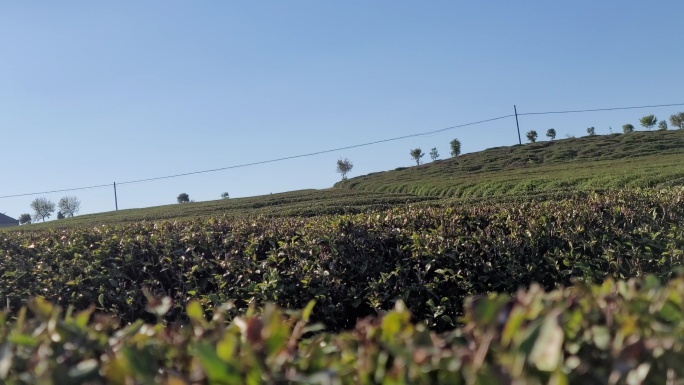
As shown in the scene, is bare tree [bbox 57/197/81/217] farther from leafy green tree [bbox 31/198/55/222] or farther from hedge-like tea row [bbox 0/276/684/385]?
hedge-like tea row [bbox 0/276/684/385]

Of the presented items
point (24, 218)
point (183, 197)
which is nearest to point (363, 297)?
point (183, 197)

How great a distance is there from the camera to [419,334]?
5.41 feet

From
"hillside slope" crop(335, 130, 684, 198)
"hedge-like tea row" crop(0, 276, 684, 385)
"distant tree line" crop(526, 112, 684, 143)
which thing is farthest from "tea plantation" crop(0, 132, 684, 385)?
"distant tree line" crop(526, 112, 684, 143)

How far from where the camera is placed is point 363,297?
4.43 metres

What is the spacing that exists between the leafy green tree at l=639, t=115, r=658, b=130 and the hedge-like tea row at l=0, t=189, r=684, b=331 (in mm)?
61085

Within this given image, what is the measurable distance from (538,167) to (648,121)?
106 feet

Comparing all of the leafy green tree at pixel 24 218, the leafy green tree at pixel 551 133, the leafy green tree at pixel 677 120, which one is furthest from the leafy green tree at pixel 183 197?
the leafy green tree at pixel 677 120

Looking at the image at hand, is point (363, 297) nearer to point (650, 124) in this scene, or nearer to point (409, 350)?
point (409, 350)

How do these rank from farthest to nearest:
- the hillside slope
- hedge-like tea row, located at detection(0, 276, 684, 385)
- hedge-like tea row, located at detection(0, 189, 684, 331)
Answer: the hillside slope → hedge-like tea row, located at detection(0, 189, 684, 331) → hedge-like tea row, located at detection(0, 276, 684, 385)

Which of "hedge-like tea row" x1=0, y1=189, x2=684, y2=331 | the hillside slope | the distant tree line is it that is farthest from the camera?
the distant tree line

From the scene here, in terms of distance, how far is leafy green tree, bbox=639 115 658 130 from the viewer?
60.5 meters

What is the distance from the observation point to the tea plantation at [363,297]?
1.45 m

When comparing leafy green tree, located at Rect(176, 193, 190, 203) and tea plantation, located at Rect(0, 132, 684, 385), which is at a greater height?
leafy green tree, located at Rect(176, 193, 190, 203)

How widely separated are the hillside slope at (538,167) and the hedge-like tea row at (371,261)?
18261mm
